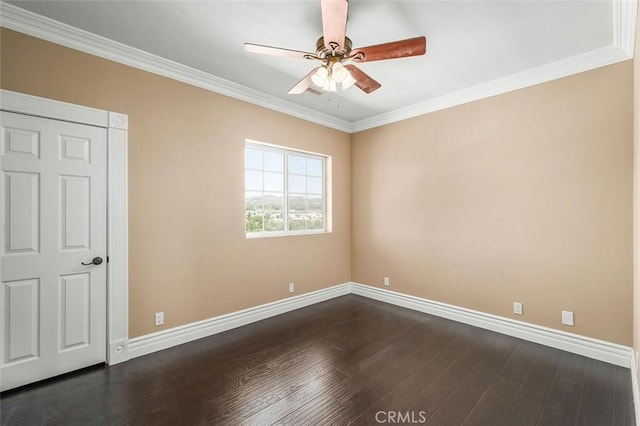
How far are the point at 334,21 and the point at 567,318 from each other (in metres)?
3.35

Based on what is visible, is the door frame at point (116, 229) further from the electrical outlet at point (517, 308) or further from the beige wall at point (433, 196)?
the electrical outlet at point (517, 308)

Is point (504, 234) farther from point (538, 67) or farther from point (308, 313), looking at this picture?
point (308, 313)

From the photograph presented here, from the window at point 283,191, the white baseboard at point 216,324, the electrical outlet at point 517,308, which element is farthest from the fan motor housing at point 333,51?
the electrical outlet at point 517,308

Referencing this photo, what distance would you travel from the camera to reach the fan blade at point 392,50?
74.6 inches

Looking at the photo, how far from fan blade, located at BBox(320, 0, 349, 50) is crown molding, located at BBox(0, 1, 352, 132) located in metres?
1.73

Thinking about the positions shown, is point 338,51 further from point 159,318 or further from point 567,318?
point 567,318

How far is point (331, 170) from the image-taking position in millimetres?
4523

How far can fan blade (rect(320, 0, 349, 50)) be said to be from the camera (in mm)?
1612

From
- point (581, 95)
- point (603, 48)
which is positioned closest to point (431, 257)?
point (581, 95)

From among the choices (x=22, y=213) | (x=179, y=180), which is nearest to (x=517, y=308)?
(x=179, y=180)

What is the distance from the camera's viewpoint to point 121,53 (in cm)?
255

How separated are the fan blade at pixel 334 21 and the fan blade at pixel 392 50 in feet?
0.54

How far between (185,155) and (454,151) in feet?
10.3

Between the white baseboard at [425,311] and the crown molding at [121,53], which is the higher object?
the crown molding at [121,53]
